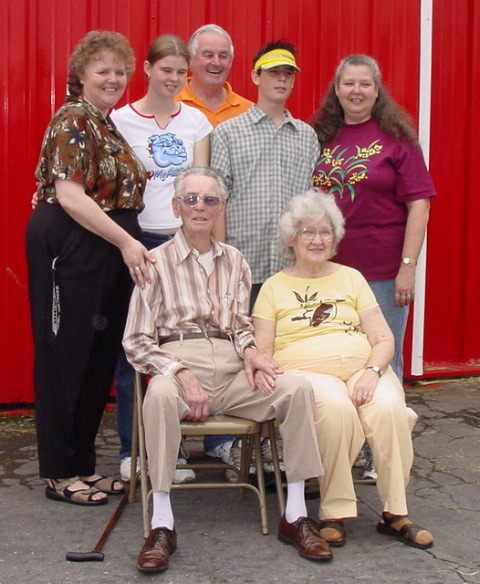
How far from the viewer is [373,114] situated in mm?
4137

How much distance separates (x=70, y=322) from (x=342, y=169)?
4.81 feet

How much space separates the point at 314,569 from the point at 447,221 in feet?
11.2

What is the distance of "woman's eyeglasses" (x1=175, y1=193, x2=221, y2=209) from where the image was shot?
358cm

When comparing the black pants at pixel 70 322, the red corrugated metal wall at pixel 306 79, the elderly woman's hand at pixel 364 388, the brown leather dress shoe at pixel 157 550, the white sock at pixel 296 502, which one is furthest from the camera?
the red corrugated metal wall at pixel 306 79

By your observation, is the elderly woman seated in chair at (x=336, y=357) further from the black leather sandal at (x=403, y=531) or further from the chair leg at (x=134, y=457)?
the chair leg at (x=134, y=457)

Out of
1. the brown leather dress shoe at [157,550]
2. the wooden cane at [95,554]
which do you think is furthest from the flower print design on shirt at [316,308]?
the wooden cane at [95,554]

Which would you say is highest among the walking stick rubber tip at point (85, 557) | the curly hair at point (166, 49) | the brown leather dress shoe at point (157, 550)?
the curly hair at point (166, 49)

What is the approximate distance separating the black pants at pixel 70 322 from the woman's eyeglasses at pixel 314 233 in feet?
2.42

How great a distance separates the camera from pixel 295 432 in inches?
131

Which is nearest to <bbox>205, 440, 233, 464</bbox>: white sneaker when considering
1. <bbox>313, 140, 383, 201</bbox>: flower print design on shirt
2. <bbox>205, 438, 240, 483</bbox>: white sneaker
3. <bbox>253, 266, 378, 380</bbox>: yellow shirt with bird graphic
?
<bbox>205, 438, 240, 483</bbox>: white sneaker

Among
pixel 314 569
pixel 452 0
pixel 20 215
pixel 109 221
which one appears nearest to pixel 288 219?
pixel 109 221

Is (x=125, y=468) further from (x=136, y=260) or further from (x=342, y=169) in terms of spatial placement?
(x=342, y=169)

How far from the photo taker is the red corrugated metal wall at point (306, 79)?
5.07 meters

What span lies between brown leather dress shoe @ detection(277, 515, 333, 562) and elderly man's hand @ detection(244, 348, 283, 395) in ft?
1.71
